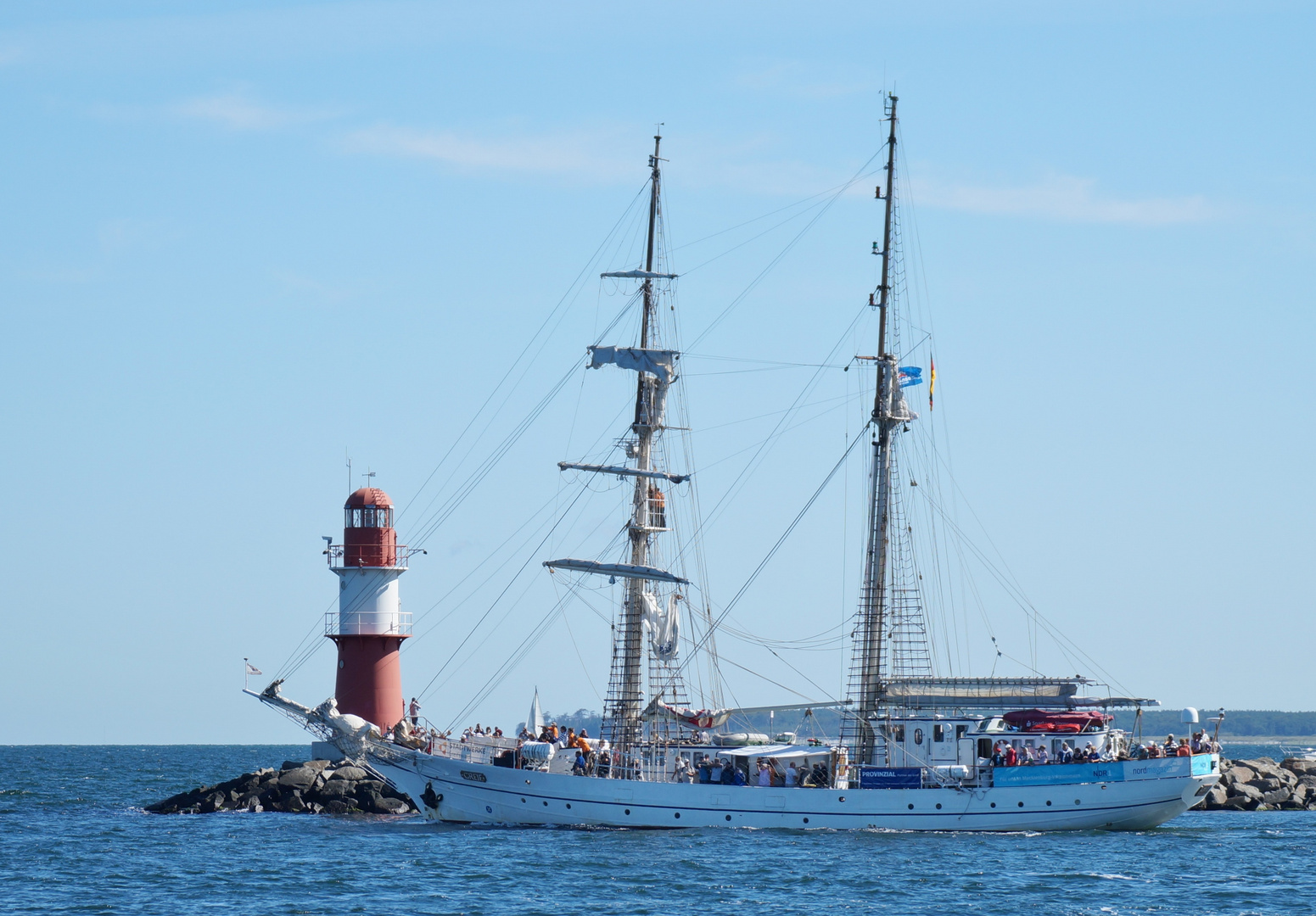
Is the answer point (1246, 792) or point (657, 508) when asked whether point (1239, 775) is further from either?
point (657, 508)

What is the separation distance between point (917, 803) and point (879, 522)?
961cm

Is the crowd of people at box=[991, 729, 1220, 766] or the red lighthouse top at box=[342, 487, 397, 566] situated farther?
the red lighthouse top at box=[342, 487, 397, 566]

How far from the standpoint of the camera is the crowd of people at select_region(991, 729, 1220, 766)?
2005 inches

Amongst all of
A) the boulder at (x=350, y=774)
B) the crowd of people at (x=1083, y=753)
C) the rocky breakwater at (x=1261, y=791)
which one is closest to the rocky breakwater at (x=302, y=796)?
the boulder at (x=350, y=774)

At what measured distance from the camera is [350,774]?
2554 inches

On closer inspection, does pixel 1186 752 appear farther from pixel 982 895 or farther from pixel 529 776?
pixel 529 776

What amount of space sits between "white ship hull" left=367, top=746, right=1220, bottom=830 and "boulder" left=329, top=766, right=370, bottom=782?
14.9m

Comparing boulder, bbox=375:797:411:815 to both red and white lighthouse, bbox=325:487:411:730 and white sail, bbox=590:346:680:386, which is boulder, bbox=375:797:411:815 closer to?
red and white lighthouse, bbox=325:487:411:730

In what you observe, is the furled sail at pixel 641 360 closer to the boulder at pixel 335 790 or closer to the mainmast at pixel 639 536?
the mainmast at pixel 639 536

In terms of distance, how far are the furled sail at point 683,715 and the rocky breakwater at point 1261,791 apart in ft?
65.1

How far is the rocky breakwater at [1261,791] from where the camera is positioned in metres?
65.6

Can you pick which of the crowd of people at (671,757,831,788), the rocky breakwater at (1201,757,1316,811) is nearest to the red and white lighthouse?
the crowd of people at (671,757,831,788)

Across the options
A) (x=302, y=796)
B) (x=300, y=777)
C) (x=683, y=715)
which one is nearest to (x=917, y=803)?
(x=683, y=715)

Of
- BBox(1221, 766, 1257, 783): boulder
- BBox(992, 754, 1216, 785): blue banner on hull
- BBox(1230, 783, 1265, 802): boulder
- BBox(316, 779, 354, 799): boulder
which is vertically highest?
BBox(992, 754, 1216, 785): blue banner on hull
